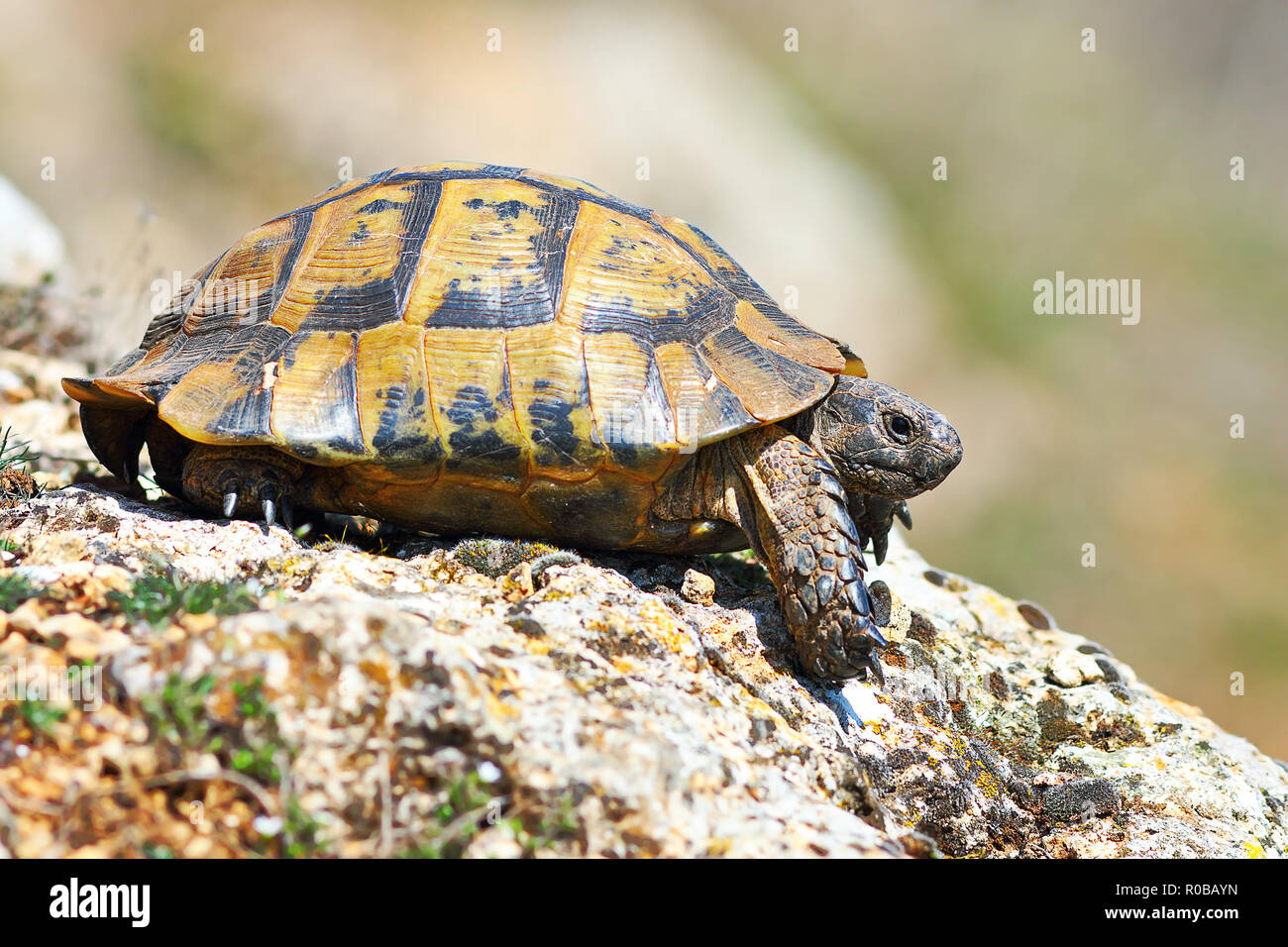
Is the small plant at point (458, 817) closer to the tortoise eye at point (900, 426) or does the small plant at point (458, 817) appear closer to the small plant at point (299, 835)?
the small plant at point (299, 835)

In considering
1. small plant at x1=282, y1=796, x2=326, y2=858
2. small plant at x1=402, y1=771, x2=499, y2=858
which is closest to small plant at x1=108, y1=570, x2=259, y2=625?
small plant at x1=282, y1=796, x2=326, y2=858

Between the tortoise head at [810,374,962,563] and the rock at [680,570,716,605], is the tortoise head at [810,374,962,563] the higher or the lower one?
the higher one

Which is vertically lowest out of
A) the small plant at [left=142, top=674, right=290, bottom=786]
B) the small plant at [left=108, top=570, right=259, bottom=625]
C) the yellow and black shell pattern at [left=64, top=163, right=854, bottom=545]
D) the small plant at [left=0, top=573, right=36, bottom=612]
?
the small plant at [left=142, top=674, right=290, bottom=786]

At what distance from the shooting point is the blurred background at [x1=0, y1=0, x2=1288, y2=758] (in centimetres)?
1817

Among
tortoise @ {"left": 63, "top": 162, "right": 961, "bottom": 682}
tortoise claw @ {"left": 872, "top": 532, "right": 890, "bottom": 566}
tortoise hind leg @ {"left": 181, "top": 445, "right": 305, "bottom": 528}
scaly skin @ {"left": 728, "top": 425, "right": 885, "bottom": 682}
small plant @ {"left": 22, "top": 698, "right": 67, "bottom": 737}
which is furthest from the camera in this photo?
tortoise claw @ {"left": 872, "top": 532, "right": 890, "bottom": 566}

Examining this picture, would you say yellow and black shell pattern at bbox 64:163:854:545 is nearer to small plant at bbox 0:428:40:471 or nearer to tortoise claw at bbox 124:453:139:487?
tortoise claw at bbox 124:453:139:487

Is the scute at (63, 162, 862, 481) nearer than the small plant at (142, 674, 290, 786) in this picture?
No

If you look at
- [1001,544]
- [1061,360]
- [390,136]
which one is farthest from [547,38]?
[1001,544]

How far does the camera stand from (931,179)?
97.2 feet

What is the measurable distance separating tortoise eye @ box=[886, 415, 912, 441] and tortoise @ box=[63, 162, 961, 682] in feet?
0.04

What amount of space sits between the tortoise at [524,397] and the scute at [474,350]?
12 mm

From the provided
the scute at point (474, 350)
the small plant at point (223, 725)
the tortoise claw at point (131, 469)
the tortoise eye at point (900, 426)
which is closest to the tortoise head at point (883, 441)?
the tortoise eye at point (900, 426)

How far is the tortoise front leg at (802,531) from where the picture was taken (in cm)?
439

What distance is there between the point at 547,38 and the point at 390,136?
7.80m
